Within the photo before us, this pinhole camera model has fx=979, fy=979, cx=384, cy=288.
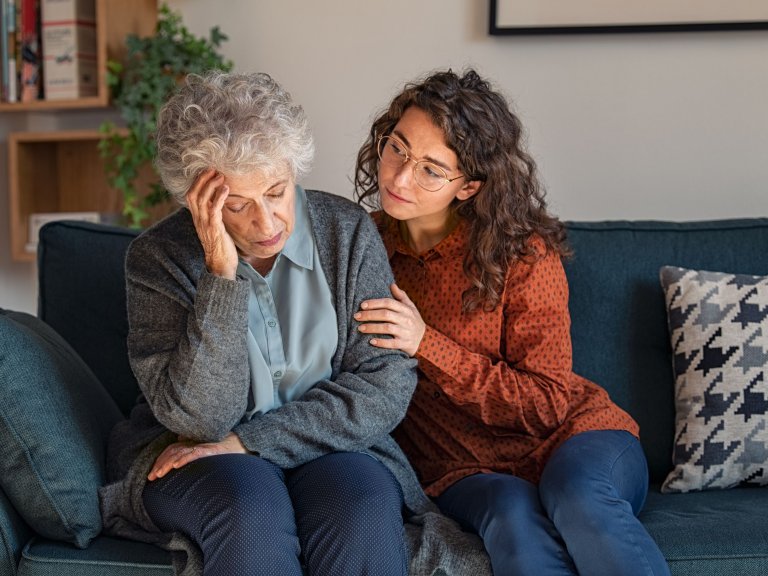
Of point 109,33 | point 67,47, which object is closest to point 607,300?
point 109,33

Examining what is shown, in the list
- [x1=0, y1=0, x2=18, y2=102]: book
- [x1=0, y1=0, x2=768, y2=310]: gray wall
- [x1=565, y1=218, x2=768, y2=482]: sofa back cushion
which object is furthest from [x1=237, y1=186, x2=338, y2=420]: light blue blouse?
[x1=0, y1=0, x2=18, y2=102]: book

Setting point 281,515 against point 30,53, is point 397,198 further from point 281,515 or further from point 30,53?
point 30,53

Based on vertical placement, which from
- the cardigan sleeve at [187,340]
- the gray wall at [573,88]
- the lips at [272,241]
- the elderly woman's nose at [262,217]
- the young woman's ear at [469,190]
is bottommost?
the cardigan sleeve at [187,340]

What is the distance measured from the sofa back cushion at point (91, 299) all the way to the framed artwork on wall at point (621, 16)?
1.10 m

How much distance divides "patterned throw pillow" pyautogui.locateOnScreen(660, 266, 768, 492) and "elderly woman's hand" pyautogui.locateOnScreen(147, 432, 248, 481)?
864 mm

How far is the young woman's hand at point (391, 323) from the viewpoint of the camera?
5.45 feet

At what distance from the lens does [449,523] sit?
166 cm

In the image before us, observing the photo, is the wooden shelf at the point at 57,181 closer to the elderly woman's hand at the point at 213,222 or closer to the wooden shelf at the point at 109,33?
the wooden shelf at the point at 109,33

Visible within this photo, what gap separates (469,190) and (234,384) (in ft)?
1.89

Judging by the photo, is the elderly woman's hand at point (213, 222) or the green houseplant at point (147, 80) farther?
the green houseplant at point (147, 80)

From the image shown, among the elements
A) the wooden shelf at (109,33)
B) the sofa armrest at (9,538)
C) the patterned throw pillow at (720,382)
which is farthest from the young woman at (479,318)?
the wooden shelf at (109,33)

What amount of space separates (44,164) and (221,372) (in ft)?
5.55

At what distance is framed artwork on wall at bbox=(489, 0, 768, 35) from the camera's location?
234 centimetres

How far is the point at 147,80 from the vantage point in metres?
2.57
